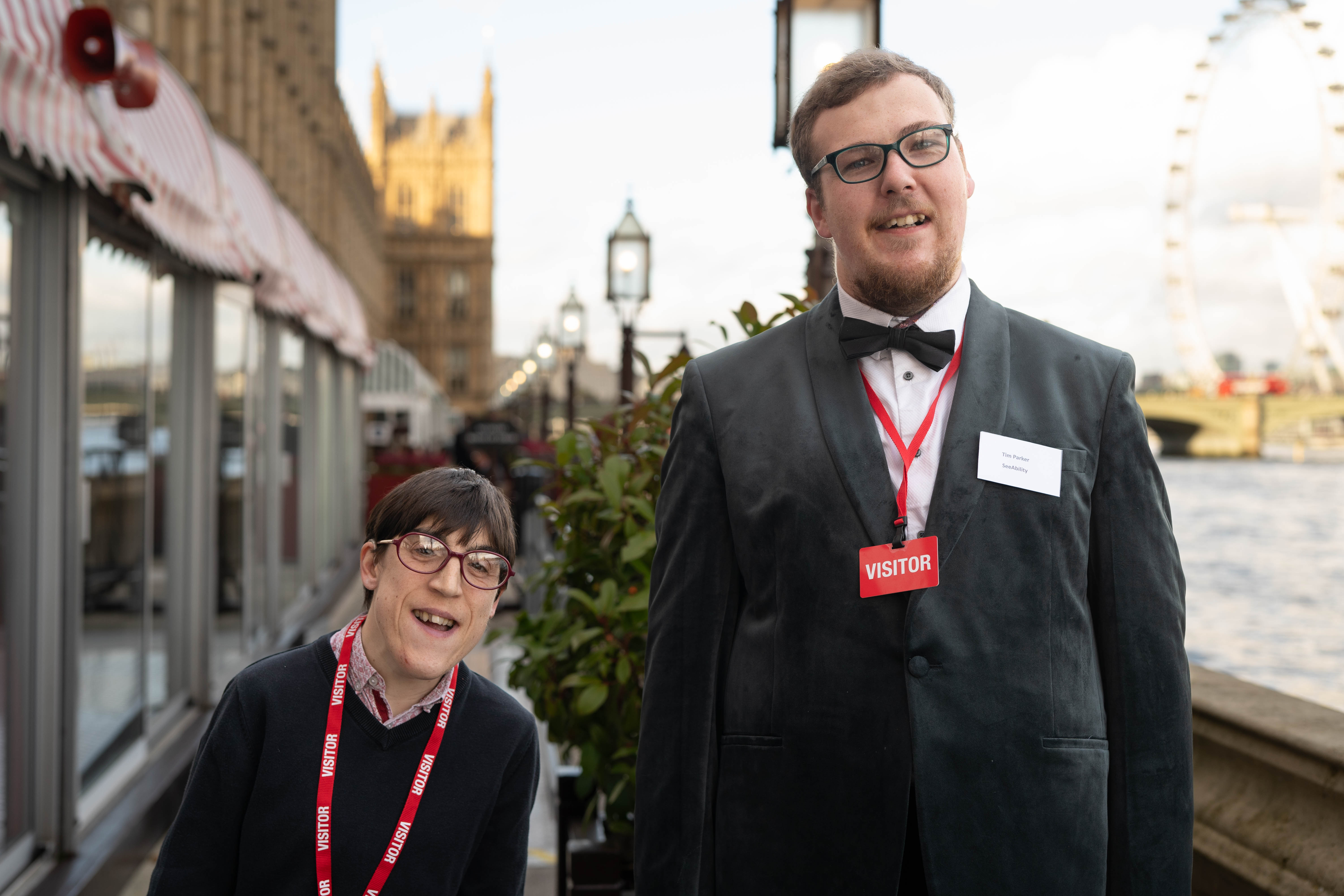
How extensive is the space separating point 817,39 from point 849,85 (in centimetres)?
222

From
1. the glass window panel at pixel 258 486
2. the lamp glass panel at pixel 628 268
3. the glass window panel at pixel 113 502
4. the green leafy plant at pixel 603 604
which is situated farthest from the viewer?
the lamp glass panel at pixel 628 268

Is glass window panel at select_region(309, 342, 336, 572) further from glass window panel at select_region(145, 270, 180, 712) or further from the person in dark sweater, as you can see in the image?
the person in dark sweater

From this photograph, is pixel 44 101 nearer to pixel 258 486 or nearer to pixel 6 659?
pixel 6 659

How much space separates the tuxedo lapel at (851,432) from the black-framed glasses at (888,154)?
210 mm

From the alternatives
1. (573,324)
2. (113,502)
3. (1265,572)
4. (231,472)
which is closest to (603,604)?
(113,502)

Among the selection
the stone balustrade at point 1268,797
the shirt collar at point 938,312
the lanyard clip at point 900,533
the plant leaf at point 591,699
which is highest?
the shirt collar at point 938,312

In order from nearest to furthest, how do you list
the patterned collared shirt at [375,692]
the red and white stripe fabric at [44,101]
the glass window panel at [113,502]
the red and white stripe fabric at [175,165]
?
the patterned collared shirt at [375,692]
the red and white stripe fabric at [44,101]
the red and white stripe fabric at [175,165]
the glass window panel at [113,502]

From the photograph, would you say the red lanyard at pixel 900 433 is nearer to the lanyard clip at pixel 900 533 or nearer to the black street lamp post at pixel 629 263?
the lanyard clip at pixel 900 533

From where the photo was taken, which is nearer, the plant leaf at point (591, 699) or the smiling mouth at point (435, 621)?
the smiling mouth at point (435, 621)

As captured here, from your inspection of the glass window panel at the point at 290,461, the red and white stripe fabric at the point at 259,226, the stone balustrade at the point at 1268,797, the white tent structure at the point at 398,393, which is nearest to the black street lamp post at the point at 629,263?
the red and white stripe fabric at the point at 259,226

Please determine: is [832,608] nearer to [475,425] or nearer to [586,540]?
[586,540]

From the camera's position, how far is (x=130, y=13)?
5461mm

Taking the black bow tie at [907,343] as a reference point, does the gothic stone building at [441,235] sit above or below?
above

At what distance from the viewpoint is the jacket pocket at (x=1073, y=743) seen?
4.75 feet
